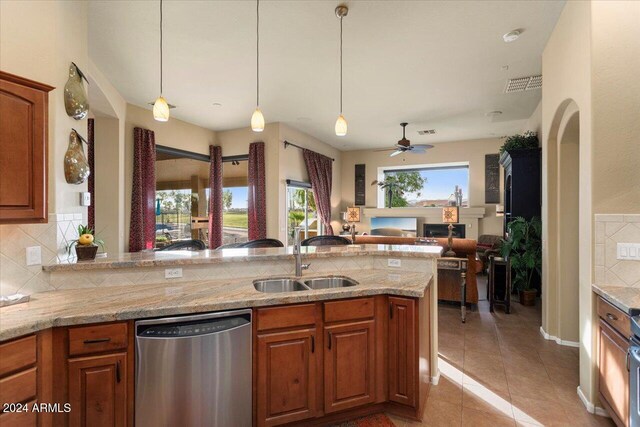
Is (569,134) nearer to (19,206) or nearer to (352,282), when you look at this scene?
(352,282)

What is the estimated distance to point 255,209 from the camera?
643 cm

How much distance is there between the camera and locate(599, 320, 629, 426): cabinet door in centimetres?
175

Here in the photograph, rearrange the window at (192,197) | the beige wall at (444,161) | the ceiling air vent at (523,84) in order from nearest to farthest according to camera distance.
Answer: the ceiling air vent at (523,84) < the window at (192,197) < the beige wall at (444,161)

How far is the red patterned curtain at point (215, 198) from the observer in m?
6.66

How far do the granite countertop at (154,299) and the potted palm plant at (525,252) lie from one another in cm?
284

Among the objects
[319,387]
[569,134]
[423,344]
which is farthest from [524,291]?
[319,387]

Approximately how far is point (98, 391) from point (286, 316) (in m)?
1.05

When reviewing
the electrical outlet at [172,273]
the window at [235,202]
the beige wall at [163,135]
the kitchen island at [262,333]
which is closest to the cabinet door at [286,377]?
the kitchen island at [262,333]

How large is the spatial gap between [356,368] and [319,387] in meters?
0.28

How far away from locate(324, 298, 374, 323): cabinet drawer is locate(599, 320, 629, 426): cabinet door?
1.47 metres

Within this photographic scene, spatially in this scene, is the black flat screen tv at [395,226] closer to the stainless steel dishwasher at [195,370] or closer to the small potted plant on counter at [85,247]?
the stainless steel dishwasher at [195,370]

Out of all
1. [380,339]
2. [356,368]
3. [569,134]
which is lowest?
[356,368]

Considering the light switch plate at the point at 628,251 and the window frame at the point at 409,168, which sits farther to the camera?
the window frame at the point at 409,168

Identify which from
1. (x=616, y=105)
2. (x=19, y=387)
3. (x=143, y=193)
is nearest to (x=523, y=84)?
(x=616, y=105)
